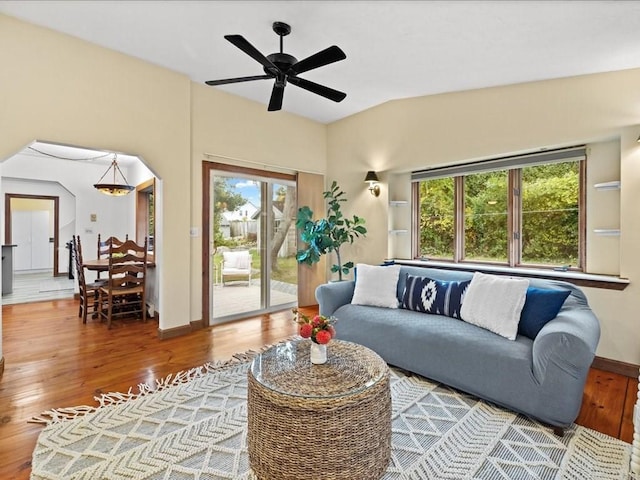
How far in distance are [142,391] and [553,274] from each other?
3.79 m

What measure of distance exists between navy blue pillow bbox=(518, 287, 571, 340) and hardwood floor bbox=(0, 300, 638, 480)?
2.05 ft

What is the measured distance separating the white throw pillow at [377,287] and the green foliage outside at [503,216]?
1.21m

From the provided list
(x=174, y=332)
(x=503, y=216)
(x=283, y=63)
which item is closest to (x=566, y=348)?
(x=503, y=216)

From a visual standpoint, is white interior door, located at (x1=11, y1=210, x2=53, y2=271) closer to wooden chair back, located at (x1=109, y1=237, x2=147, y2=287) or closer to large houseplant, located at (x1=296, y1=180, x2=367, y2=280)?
wooden chair back, located at (x1=109, y1=237, x2=147, y2=287)

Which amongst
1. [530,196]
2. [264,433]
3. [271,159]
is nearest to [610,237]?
[530,196]

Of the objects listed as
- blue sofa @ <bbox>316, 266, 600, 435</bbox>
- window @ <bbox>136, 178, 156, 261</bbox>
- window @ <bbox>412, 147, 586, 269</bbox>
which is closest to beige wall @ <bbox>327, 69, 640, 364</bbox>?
window @ <bbox>412, 147, 586, 269</bbox>

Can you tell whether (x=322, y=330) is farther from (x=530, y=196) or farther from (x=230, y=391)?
(x=530, y=196)

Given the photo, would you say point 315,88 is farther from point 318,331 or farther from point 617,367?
point 617,367

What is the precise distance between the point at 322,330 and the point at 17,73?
339cm

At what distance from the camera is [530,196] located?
356cm

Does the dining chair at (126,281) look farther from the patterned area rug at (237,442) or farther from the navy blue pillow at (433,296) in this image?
the navy blue pillow at (433,296)

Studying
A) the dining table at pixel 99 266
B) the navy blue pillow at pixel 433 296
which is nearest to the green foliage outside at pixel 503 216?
the navy blue pillow at pixel 433 296

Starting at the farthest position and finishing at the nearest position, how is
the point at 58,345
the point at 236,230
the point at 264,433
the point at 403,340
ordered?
1. the point at 236,230
2. the point at 58,345
3. the point at 403,340
4. the point at 264,433

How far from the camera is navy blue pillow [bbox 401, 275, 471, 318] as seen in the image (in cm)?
289
